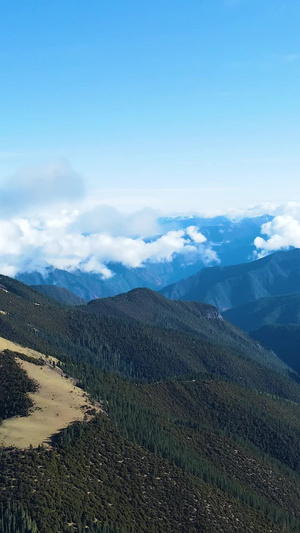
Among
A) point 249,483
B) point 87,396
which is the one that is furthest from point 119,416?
point 249,483

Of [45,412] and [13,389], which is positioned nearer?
[45,412]

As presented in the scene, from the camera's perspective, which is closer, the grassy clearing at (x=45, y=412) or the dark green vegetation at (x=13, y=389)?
the grassy clearing at (x=45, y=412)

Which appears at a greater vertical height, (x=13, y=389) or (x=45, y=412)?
(x=13, y=389)

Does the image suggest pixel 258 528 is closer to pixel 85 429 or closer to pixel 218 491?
pixel 218 491

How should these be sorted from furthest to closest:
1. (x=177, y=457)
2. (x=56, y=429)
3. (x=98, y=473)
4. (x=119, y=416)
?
1. (x=119, y=416)
2. (x=177, y=457)
3. (x=56, y=429)
4. (x=98, y=473)

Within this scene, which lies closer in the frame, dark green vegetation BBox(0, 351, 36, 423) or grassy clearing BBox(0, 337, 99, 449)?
grassy clearing BBox(0, 337, 99, 449)
